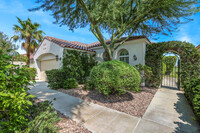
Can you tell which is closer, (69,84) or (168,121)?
(168,121)

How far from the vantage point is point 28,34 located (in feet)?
36.8

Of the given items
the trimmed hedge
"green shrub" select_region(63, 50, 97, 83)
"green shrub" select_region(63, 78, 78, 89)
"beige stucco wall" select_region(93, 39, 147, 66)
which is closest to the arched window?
"beige stucco wall" select_region(93, 39, 147, 66)

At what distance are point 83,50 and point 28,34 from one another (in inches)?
323

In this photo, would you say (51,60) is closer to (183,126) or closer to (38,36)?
(38,36)

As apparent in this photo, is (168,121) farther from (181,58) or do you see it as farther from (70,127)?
(181,58)

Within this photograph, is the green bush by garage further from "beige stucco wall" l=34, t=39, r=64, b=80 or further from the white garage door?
the white garage door

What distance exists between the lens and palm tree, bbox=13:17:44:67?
11133 millimetres

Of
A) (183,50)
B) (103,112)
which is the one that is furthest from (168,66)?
(103,112)

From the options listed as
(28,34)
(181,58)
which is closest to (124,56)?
(181,58)

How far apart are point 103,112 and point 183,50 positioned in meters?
7.71

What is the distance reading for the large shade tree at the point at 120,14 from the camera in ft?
16.6

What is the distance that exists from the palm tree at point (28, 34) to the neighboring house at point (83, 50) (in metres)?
2.19

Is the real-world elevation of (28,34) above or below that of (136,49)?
above

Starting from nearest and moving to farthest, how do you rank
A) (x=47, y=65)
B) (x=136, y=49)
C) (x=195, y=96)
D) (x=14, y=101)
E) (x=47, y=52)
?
(x=14, y=101), (x=195, y=96), (x=136, y=49), (x=47, y=52), (x=47, y=65)
